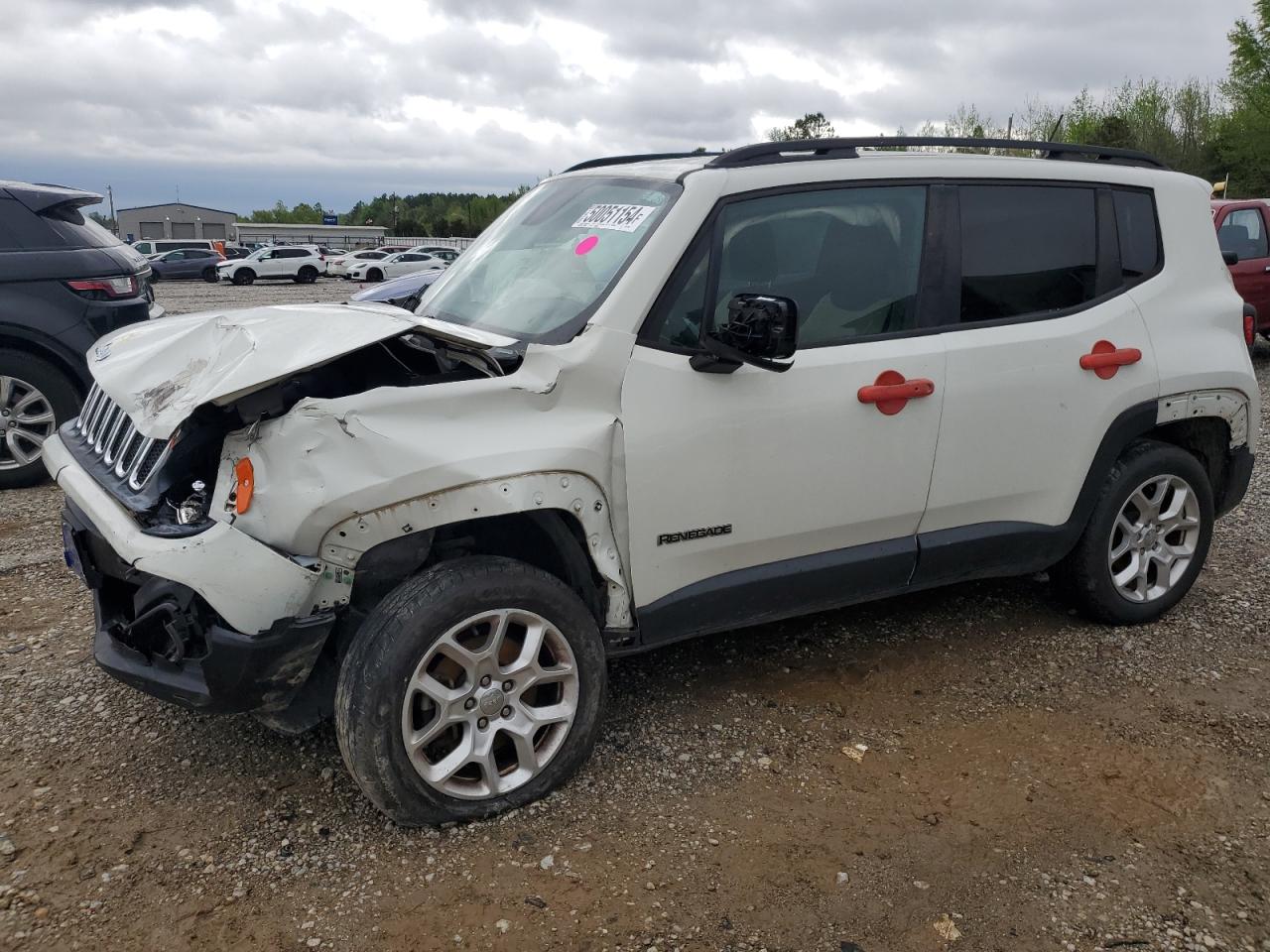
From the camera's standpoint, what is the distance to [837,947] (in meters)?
2.67

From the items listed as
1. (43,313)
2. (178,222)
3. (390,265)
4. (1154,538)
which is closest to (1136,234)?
(1154,538)

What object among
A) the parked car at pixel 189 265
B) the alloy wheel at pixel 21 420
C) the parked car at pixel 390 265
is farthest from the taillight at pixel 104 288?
the parked car at pixel 189 265

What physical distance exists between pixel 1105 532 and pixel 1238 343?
3.54 feet

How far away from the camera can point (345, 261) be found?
42.4 meters

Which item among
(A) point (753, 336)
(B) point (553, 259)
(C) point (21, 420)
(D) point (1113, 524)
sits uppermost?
(B) point (553, 259)

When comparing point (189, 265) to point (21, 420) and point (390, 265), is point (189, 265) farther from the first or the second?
point (21, 420)

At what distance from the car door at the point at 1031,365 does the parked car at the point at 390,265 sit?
3651cm

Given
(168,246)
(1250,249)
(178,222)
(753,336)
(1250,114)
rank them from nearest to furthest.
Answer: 1. (753,336)
2. (1250,249)
3. (1250,114)
4. (168,246)
5. (178,222)

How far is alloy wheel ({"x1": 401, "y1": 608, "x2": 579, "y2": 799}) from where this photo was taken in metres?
2.99

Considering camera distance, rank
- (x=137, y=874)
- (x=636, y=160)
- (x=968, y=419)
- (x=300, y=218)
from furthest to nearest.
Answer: (x=300, y=218) < (x=636, y=160) < (x=968, y=419) < (x=137, y=874)

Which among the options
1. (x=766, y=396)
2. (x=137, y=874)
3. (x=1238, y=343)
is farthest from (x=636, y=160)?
(x=137, y=874)

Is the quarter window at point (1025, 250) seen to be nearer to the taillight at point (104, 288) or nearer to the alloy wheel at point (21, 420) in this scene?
the taillight at point (104, 288)

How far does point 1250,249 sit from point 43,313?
11590 millimetres

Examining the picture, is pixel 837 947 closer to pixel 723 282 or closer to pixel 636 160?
pixel 723 282
